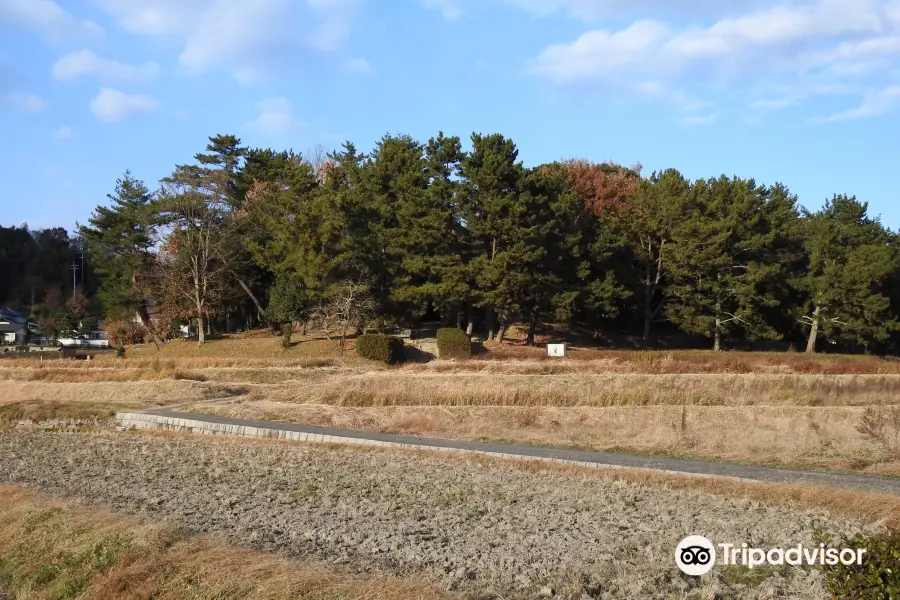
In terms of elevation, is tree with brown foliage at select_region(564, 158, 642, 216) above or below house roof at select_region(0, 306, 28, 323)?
above

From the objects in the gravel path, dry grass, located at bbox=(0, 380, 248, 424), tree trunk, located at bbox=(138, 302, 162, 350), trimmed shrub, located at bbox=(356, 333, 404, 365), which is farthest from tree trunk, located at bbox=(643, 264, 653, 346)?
the gravel path

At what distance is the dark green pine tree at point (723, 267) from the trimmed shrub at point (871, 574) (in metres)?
42.3

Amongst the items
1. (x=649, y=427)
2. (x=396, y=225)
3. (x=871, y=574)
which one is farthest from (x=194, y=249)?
(x=871, y=574)

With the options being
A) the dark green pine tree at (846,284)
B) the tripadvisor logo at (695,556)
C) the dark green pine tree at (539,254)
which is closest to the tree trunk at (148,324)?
the dark green pine tree at (539,254)

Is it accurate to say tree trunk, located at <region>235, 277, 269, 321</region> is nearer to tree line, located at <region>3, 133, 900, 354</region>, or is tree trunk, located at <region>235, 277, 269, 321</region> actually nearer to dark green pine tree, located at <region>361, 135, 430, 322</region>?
tree line, located at <region>3, 133, 900, 354</region>

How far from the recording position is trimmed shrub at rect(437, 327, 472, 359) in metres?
40.5

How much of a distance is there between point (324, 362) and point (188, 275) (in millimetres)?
15217

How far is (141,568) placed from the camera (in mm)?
7055

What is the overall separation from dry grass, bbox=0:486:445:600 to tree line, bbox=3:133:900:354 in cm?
3289

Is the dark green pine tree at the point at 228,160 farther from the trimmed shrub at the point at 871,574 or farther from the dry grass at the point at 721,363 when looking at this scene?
the trimmed shrub at the point at 871,574

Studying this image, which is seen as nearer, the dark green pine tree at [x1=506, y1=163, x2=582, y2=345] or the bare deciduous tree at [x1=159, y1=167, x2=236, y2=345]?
the dark green pine tree at [x1=506, y1=163, x2=582, y2=345]

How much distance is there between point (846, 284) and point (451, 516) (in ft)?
145

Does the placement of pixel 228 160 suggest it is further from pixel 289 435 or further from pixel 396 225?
pixel 289 435

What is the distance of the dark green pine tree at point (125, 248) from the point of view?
49375 millimetres
